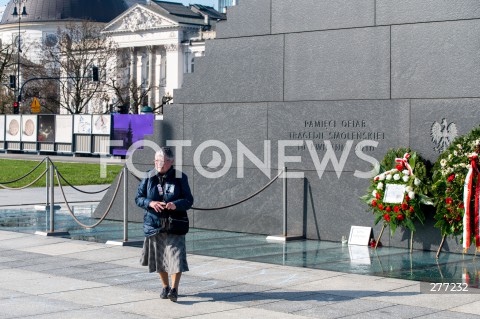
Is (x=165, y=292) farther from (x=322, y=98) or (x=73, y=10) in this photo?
(x=73, y=10)

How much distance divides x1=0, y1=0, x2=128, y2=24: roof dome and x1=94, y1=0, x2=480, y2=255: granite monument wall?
11988cm

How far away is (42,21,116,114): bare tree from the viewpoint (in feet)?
250

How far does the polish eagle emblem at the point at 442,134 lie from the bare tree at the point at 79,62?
207 feet

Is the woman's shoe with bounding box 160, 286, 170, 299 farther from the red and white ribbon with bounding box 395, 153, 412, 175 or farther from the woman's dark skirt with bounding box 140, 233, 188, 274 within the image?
the red and white ribbon with bounding box 395, 153, 412, 175

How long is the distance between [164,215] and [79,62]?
68.6 metres

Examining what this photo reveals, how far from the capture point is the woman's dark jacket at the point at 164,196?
932 centimetres

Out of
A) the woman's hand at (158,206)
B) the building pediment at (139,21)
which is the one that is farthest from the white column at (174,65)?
the woman's hand at (158,206)

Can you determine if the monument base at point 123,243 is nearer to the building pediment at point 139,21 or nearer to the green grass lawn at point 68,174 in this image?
the green grass lawn at point 68,174

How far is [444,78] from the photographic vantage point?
42.6ft

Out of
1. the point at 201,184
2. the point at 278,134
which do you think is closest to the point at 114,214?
the point at 201,184

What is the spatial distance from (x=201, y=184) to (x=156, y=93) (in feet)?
306

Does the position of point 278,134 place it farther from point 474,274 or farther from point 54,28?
point 54,28

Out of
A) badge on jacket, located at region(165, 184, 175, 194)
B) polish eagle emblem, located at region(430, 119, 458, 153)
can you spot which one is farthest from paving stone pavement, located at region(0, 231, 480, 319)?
polish eagle emblem, located at region(430, 119, 458, 153)

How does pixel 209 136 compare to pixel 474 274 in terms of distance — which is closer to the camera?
pixel 474 274
